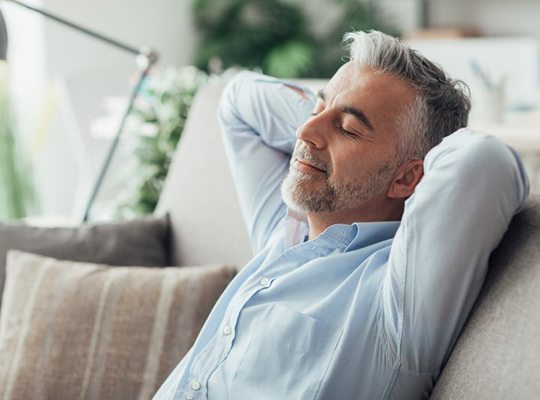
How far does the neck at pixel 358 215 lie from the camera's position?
5.57 feet

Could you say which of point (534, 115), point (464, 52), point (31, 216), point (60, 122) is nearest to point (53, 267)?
point (534, 115)

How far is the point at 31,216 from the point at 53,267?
9.38 feet

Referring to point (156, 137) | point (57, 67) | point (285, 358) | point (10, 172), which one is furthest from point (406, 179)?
point (57, 67)

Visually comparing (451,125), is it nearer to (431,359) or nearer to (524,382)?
(431,359)

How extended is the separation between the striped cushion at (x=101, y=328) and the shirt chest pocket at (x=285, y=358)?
506 millimetres

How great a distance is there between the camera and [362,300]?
1496mm

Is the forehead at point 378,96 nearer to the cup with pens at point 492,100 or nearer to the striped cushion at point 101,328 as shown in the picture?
the striped cushion at point 101,328

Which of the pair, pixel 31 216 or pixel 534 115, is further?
pixel 31 216

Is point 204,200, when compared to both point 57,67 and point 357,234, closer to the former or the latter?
point 357,234

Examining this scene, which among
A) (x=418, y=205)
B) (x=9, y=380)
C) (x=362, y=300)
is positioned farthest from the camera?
(x=9, y=380)

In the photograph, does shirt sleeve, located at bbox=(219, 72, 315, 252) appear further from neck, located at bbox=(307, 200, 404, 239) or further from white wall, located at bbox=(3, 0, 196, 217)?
white wall, located at bbox=(3, 0, 196, 217)

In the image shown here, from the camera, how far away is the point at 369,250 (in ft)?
5.26

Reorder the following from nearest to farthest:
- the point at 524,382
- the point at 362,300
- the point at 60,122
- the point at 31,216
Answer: the point at 524,382
the point at 362,300
the point at 31,216
the point at 60,122

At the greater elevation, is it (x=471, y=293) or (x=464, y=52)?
(x=471, y=293)
